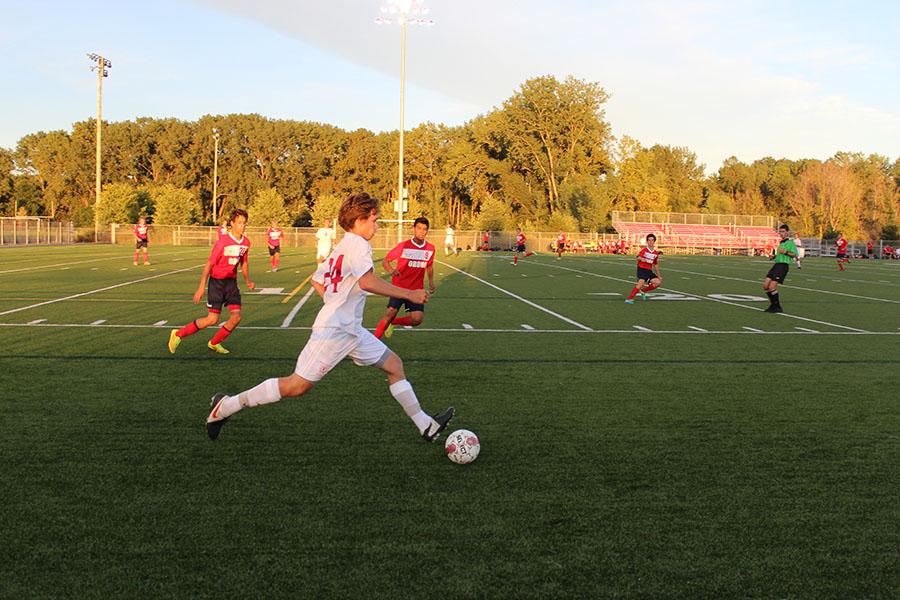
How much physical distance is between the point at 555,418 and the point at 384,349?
1888 mm

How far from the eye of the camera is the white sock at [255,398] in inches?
223

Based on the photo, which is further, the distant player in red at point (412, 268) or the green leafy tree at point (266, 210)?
the green leafy tree at point (266, 210)

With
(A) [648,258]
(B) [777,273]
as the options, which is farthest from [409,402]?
(A) [648,258]

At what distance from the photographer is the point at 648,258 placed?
752 inches

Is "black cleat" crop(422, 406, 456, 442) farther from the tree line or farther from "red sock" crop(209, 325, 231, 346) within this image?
the tree line

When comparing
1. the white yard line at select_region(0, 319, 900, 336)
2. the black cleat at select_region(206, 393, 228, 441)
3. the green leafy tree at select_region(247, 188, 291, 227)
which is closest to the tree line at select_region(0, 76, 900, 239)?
the green leafy tree at select_region(247, 188, 291, 227)

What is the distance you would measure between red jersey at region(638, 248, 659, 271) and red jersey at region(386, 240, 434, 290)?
853 centimetres

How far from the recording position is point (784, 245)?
59.7 feet

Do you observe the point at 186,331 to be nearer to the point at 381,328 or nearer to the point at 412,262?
the point at 381,328

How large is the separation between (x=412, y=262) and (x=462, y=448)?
6.51 m

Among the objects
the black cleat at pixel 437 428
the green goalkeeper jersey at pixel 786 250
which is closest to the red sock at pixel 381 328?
the black cleat at pixel 437 428

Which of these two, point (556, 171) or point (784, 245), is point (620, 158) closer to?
point (556, 171)

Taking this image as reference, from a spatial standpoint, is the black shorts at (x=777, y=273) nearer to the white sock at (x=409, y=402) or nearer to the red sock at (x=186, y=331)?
the red sock at (x=186, y=331)

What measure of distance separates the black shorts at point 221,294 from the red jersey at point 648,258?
10.8 meters
